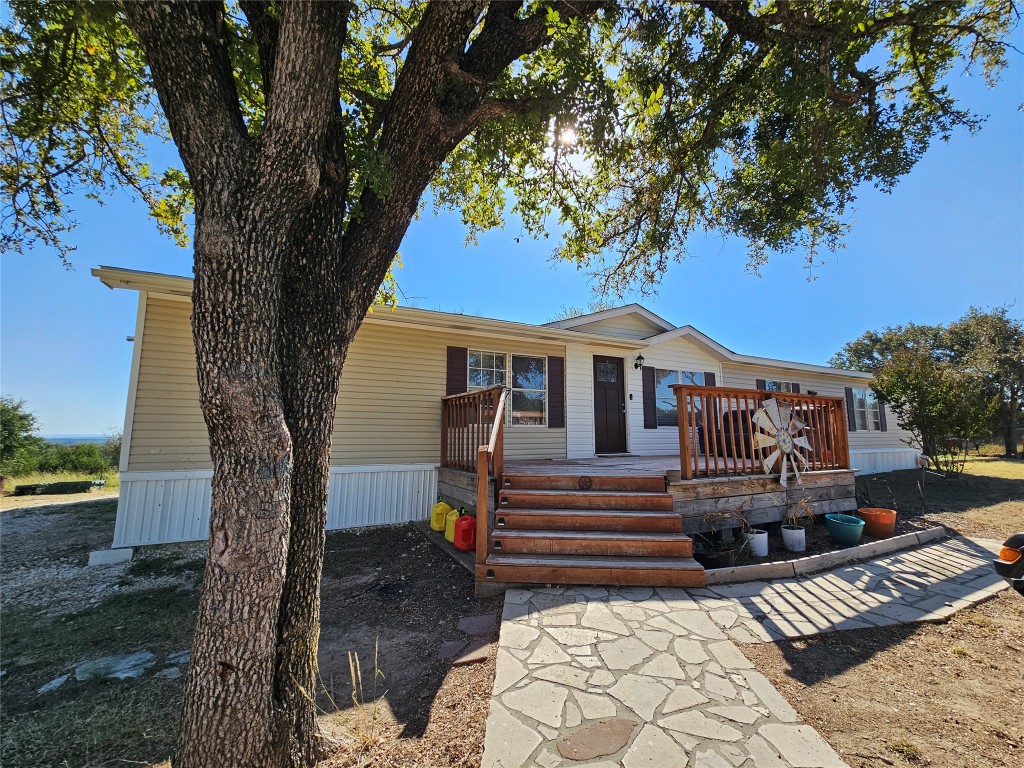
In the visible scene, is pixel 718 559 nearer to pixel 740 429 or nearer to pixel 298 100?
pixel 740 429

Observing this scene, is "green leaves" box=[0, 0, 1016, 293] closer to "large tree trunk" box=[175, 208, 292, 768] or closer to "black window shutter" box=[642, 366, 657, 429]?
"large tree trunk" box=[175, 208, 292, 768]

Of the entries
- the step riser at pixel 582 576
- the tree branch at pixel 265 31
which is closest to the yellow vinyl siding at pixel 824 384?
the step riser at pixel 582 576

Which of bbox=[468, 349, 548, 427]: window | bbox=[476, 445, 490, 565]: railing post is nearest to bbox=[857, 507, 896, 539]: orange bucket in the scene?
bbox=[468, 349, 548, 427]: window

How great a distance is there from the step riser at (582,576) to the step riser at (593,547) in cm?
22

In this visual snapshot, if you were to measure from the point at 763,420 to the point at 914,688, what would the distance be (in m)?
3.20

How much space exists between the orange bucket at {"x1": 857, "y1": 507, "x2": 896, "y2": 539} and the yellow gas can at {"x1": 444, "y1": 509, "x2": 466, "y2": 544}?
17.9ft

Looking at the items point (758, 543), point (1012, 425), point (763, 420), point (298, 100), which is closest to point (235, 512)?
point (298, 100)

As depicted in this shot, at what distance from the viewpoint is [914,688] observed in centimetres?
238

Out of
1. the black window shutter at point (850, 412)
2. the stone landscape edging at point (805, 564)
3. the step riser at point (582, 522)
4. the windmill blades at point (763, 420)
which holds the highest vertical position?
the black window shutter at point (850, 412)

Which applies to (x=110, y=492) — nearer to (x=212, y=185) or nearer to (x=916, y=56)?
(x=212, y=185)

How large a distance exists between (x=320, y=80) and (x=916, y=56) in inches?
220

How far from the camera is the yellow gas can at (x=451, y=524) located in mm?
5219

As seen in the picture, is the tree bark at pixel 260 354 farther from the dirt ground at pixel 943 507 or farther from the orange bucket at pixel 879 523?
the orange bucket at pixel 879 523

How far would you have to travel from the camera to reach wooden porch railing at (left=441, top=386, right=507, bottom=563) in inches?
155
